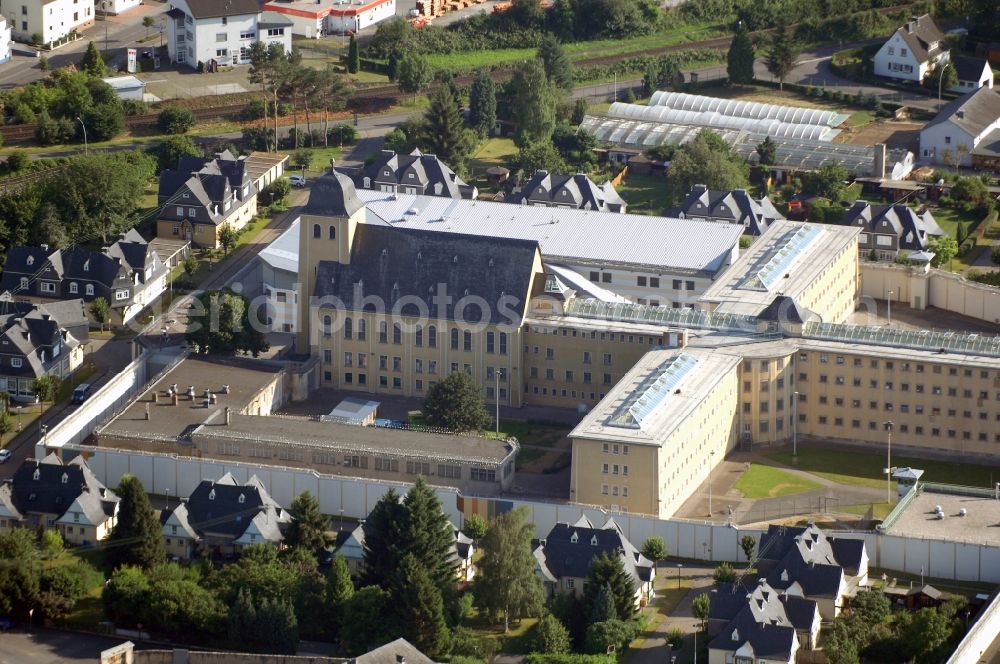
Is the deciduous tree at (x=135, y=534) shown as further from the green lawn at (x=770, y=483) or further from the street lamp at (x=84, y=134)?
the street lamp at (x=84, y=134)

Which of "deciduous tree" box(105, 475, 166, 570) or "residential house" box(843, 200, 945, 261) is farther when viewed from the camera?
"residential house" box(843, 200, 945, 261)

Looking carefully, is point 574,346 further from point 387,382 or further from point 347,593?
point 347,593

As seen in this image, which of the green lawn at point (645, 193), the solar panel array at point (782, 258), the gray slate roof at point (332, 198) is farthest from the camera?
the green lawn at point (645, 193)

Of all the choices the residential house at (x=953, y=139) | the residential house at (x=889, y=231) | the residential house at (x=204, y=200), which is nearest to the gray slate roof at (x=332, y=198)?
the residential house at (x=204, y=200)

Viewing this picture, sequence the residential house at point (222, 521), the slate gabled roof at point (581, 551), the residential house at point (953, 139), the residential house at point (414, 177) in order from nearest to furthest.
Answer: the slate gabled roof at point (581, 551) → the residential house at point (222, 521) → the residential house at point (414, 177) → the residential house at point (953, 139)

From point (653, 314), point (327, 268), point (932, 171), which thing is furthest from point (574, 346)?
point (932, 171)

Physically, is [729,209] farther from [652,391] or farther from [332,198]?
[652,391]

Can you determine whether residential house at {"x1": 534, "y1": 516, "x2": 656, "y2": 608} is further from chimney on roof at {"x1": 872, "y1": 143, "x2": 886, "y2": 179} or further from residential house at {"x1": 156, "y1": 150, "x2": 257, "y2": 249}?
chimney on roof at {"x1": 872, "y1": 143, "x2": 886, "y2": 179}

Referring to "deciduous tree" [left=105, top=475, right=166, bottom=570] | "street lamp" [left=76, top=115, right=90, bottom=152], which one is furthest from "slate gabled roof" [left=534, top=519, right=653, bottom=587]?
"street lamp" [left=76, top=115, right=90, bottom=152]
